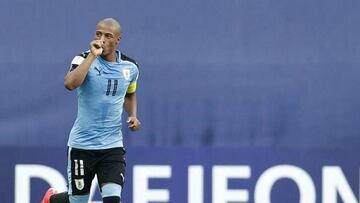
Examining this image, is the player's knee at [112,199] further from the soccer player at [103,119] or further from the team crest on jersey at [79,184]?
the team crest on jersey at [79,184]

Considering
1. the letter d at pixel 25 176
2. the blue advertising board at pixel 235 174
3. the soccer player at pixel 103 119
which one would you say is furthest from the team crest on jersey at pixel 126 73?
the letter d at pixel 25 176

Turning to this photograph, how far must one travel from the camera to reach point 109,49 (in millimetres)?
5758

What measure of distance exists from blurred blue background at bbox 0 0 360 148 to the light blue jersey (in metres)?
0.89

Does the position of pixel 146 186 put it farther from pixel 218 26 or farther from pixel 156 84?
pixel 218 26

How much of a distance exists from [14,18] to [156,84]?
1057 millimetres

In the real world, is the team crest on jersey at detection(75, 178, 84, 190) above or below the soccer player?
below

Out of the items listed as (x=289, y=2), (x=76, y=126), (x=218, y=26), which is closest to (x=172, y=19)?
(x=218, y=26)

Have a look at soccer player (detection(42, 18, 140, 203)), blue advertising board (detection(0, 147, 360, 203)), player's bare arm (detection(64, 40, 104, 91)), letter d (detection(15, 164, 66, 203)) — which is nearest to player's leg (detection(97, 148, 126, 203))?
soccer player (detection(42, 18, 140, 203))

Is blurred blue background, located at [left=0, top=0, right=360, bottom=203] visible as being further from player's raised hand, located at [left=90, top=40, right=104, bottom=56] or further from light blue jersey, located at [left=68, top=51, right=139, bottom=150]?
player's raised hand, located at [left=90, top=40, right=104, bottom=56]

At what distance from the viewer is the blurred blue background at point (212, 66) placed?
6777 mm

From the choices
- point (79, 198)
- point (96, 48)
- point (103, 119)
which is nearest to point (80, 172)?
point (79, 198)

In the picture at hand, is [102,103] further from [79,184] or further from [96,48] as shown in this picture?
[79,184]

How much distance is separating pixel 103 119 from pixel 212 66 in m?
1.21

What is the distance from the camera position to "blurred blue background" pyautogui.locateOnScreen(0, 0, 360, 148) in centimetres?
678
